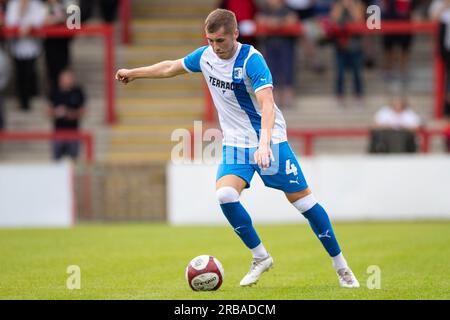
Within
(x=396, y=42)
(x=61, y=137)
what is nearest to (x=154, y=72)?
(x=61, y=137)

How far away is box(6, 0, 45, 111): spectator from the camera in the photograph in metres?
21.3

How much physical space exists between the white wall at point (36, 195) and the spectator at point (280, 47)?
484cm

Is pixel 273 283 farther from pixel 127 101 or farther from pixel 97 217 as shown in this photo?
pixel 127 101

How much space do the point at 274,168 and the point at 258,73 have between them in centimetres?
85

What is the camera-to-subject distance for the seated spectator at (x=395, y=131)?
18828 millimetres

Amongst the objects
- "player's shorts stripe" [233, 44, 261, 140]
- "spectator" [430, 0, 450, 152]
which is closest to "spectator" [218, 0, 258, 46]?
"spectator" [430, 0, 450, 152]

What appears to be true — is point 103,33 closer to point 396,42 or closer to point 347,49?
point 347,49

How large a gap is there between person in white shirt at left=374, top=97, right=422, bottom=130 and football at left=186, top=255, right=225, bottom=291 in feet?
34.6

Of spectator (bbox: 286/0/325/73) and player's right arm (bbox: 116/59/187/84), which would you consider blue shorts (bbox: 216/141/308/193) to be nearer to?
player's right arm (bbox: 116/59/187/84)

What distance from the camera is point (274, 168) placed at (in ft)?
30.6

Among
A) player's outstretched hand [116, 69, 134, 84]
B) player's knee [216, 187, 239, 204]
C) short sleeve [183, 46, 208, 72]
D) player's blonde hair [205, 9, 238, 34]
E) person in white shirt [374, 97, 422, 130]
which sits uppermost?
player's blonde hair [205, 9, 238, 34]

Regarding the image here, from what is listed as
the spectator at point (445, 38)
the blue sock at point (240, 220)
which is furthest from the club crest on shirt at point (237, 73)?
the spectator at point (445, 38)
